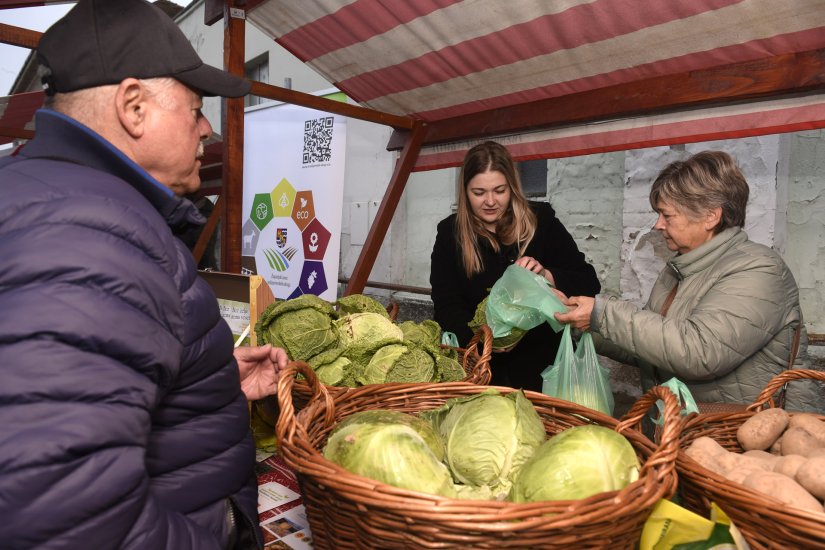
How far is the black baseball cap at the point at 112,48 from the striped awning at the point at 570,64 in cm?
159

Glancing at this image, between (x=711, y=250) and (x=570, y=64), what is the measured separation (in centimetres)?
105

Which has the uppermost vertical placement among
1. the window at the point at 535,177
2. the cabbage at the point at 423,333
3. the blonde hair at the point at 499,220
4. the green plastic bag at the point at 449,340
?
the window at the point at 535,177

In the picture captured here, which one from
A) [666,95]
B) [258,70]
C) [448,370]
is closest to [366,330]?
[448,370]

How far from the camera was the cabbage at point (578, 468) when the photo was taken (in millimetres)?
1058

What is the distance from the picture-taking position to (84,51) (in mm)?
1055

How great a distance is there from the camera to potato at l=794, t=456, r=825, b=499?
1.17 m

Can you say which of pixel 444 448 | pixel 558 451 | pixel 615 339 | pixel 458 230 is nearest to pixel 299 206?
pixel 458 230

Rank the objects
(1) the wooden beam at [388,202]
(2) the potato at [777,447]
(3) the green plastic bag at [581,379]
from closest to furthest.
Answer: (2) the potato at [777,447] < (3) the green plastic bag at [581,379] < (1) the wooden beam at [388,202]

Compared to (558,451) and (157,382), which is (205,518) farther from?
(558,451)

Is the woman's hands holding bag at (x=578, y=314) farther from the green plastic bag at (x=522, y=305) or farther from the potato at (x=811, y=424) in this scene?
the potato at (x=811, y=424)

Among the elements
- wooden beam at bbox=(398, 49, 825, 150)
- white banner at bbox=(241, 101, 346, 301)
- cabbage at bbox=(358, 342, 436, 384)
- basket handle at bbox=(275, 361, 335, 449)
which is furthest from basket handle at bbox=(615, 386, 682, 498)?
white banner at bbox=(241, 101, 346, 301)

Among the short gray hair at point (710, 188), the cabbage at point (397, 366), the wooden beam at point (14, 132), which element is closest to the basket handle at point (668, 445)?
the cabbage at point (397, 366)

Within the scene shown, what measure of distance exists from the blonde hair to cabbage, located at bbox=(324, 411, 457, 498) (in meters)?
1.87

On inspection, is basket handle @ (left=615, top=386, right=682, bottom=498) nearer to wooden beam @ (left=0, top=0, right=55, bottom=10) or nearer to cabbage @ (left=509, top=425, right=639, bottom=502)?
cabbage @ (left=509, top=425, right=639, bottom=502)
